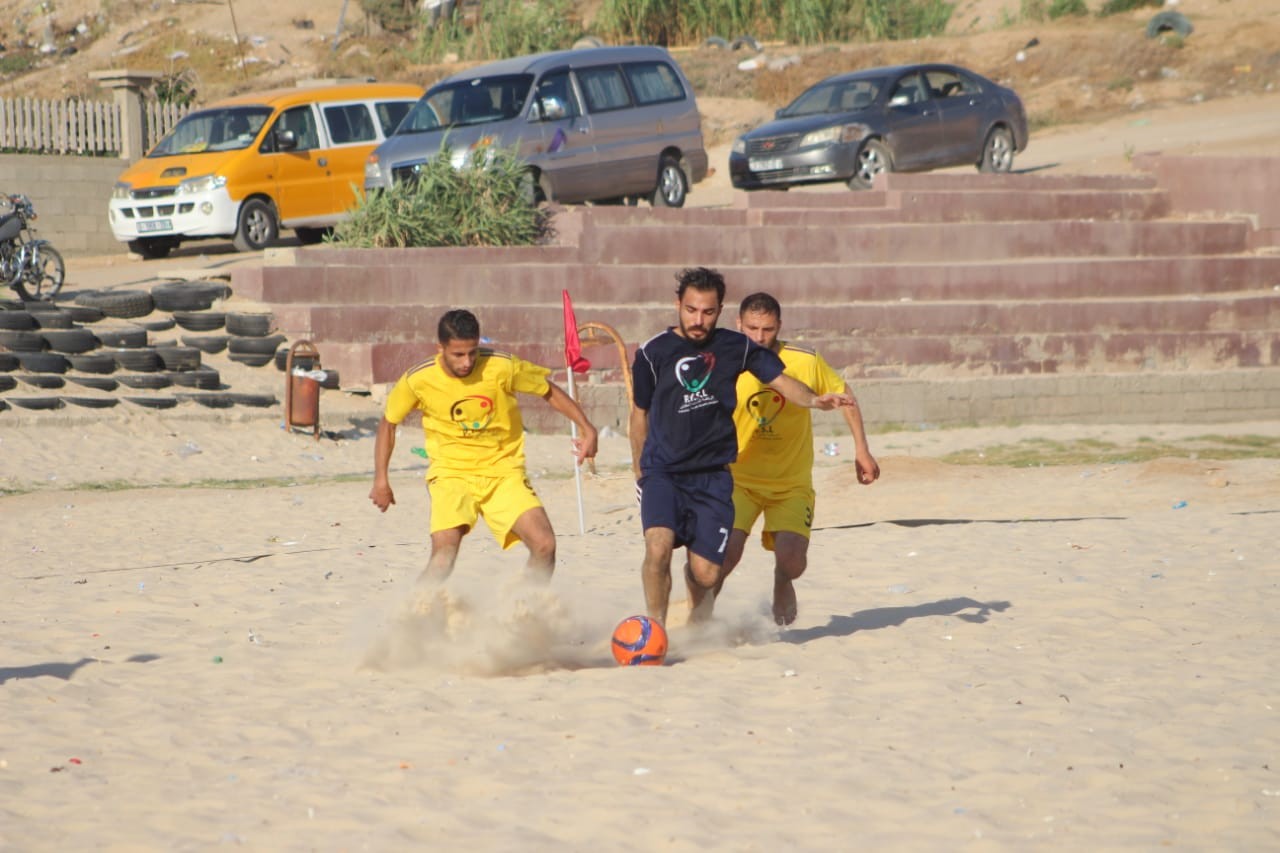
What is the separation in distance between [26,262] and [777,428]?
42.7 ft

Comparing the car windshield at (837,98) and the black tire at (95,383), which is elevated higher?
the car windshield at (837,98)

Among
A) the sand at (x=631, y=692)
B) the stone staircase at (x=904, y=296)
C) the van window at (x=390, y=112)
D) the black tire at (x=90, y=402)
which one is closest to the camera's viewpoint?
the sand at (x=631, y=692)

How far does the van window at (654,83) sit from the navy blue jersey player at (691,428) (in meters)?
14.5

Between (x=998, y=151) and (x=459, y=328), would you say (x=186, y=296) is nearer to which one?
(x=998, y=151)

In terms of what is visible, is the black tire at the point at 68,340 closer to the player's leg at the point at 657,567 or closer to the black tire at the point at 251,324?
the black tire at the point at 251,324

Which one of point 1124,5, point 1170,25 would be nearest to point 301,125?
point 1170,25

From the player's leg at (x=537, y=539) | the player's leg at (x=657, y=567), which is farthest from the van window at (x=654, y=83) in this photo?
the player's leg at (x=657, y=567)

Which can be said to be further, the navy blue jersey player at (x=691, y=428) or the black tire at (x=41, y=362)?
the black tire at (x=41, y=362)

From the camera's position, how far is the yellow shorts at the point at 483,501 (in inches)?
272

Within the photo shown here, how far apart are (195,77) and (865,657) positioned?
2859 cm

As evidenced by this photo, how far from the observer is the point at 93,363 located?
16062mm

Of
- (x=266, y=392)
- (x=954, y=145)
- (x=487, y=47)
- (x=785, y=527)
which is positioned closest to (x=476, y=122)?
(x=266, y=392)

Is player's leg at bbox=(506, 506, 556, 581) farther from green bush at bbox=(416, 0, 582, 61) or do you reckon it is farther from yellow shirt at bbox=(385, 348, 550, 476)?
green bush at bbox=(416, 0, 582, 61)

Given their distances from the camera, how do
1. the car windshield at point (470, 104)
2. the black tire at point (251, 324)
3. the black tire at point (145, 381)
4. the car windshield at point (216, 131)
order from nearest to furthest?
the black tire at point (145, 381) < the black tire at point (251, 324) < the car windshield at point (470, 104) < the car windshield at point (216, 131)
